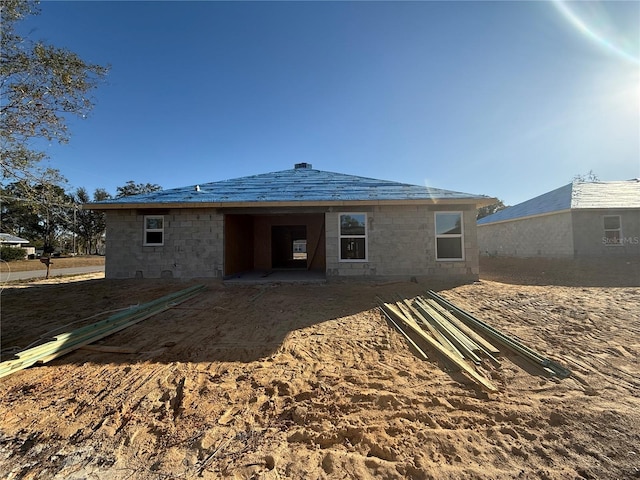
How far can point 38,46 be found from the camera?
234 inches

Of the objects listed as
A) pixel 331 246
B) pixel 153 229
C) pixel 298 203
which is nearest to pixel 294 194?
pixel 298 203

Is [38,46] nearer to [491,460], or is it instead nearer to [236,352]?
[236,352]

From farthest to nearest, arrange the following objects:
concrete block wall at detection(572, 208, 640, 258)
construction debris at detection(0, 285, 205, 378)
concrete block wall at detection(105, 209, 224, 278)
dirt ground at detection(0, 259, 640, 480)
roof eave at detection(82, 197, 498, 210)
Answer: concrete block wall at detection(572, 208, 640, 258) < concrete block wall at detection(105, 209, 224, 278) < roof eave at detection(82, 197, 498, 210) < construction debris at detection(0, 285, 205, 378) < dirt ground at detection(0, 259, 640, 480)

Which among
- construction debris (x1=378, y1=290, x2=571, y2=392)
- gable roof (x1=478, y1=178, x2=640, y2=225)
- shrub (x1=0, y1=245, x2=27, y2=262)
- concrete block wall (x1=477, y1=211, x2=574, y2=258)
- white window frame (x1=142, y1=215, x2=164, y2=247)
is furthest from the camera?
shrub (x1=0, y1=245, x2=27, y2=262)

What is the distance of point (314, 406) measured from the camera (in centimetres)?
323

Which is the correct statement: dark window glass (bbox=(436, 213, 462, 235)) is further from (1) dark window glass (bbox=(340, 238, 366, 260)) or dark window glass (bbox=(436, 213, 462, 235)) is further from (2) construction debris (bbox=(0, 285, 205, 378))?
(2) construction debris (bbox=(0, 285, 205, 378))

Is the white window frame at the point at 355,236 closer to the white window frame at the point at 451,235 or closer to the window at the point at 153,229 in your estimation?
the white window frame at the point at 451,235

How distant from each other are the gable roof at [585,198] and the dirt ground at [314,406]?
39.0 ft

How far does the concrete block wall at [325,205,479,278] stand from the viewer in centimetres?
988

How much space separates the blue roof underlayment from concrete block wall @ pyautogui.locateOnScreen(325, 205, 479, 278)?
0.54 m

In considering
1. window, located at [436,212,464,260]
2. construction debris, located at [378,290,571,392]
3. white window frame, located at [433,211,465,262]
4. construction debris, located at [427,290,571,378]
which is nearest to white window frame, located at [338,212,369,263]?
white window frame, located at [433,211,465,262]

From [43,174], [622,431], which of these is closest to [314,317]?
[622,431]

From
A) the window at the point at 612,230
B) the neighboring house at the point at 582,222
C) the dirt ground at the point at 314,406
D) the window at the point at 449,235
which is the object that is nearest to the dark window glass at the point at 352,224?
the window at the point at 449,235

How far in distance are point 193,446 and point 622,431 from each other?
3.90 meters
